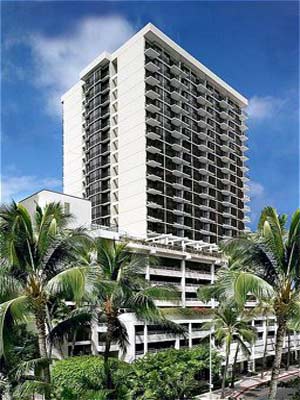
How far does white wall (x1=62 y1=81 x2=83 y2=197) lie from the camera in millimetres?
76438

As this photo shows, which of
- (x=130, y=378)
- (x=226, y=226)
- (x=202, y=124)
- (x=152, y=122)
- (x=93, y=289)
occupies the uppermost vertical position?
(x=202, y=124)

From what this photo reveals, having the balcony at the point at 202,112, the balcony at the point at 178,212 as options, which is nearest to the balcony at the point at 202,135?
the balcony at the point at 202,112

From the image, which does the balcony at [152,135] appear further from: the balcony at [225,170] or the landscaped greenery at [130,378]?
the landscaped greenery at [130,378]

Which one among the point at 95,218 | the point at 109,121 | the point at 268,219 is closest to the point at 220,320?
the point at 268,219

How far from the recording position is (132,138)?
66.2 m

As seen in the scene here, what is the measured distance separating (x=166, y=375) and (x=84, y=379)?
632cm

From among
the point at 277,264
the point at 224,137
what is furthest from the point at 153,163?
the point at 277,264

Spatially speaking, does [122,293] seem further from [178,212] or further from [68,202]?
[178,212]

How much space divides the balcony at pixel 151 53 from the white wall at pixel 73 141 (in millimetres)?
16193

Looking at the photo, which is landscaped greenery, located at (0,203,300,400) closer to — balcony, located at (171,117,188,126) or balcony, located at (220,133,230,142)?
balcony, located at (171,117,188,126)

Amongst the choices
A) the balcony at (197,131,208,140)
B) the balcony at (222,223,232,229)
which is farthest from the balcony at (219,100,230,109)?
the balcony at (222,223,232,229)

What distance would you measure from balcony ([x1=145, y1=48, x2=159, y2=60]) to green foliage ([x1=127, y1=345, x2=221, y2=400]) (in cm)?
4620

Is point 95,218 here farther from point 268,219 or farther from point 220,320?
point 268,219

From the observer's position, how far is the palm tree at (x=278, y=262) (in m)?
15.9
